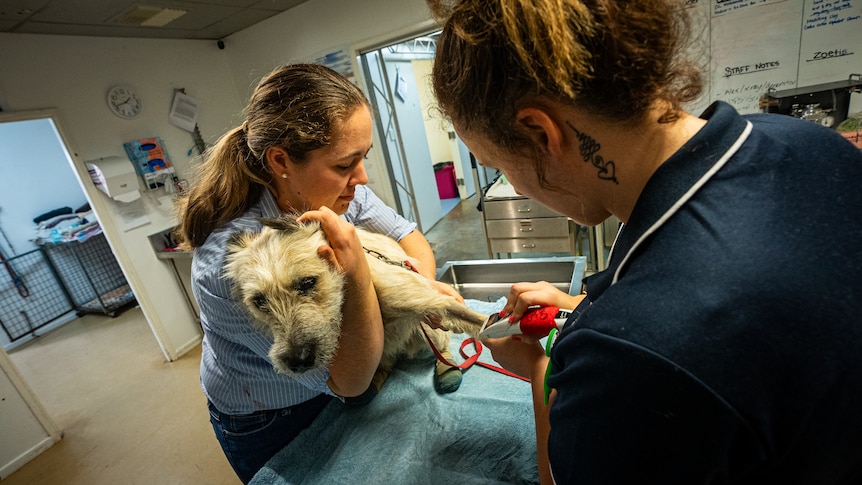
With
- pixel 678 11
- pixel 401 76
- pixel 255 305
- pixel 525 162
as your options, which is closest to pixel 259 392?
pixel 255 305

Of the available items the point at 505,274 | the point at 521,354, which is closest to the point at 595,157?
the point at 521,354

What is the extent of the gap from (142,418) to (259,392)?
286 cm

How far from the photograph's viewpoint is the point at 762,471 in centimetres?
45

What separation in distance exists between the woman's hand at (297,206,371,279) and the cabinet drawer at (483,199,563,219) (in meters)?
2.47

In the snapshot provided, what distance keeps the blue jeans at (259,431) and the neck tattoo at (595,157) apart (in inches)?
42.8

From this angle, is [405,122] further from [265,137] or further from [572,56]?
[572,56]

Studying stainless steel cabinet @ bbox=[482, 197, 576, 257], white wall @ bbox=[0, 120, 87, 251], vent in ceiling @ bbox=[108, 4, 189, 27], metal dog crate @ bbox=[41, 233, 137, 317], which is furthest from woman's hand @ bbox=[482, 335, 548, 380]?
white wall @ bbox=[0, 120, 87, 251]

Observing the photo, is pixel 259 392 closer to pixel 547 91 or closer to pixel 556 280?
pixel 547 91

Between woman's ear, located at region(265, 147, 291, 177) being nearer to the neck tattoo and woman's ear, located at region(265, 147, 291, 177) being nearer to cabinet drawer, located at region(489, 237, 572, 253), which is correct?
the neck tattoo

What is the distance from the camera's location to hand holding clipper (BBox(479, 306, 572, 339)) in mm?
911

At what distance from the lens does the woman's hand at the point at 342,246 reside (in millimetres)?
986

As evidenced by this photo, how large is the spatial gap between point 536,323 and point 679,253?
19.6 inches

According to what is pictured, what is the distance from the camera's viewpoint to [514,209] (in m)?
3.38

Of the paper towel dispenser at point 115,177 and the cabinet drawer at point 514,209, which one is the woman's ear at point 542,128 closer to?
the cabinet drawer at point 514,209
